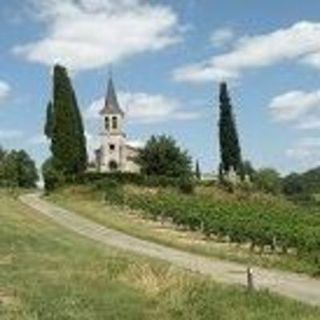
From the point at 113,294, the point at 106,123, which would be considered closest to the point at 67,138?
the point at 106,123

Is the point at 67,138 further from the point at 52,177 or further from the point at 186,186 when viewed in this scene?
the point at 186,186

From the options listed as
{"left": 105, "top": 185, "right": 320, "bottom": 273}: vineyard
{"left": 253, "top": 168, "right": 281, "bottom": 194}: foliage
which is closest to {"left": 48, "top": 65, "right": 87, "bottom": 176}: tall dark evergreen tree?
{"left": 105, "top": 185, "right": 320, "bottom": 273}: vineyard

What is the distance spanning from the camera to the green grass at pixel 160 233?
50719 mm

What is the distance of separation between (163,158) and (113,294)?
91635mm

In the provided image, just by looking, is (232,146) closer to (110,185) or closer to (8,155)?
(110,185)

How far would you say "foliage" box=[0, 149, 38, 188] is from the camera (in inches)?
6112

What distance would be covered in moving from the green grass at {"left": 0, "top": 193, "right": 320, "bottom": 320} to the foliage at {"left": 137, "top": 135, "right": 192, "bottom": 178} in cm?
7554

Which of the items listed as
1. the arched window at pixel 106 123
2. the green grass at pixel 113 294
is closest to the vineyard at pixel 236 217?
the green grass at pixel 113 294

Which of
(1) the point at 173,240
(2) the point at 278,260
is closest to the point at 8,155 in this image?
(1) the point at 173,240

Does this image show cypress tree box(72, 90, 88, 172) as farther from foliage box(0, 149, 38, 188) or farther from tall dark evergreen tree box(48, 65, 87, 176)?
foliage box(0, 149, 38, 188)

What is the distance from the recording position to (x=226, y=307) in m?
29.7

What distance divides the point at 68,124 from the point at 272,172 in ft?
254

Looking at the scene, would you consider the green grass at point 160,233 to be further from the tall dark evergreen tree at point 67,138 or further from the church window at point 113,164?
the church window at point 113,164

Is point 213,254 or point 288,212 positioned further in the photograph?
point 288,212
